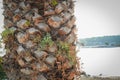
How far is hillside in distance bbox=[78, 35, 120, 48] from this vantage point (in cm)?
259

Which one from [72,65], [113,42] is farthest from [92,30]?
[72,65]

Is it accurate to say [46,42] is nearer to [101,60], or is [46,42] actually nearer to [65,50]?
[65,50]

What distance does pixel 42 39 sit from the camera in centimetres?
140

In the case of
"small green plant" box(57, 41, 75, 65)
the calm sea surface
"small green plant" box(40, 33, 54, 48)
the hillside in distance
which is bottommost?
the calm sea surface

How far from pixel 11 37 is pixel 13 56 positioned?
0.30 ft

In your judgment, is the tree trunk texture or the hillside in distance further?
the hillside in distance

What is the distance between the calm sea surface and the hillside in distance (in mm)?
34

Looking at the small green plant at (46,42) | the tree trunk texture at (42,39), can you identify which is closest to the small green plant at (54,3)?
the tree trunk texture at (42,39)

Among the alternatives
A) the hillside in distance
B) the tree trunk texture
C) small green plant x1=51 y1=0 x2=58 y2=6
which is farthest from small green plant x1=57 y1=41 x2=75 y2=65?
the hillside in distance

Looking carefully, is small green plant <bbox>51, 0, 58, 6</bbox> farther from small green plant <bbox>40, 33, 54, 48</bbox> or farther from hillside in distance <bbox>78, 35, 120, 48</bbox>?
hillside in distance <bbox>78, 35, 120, 48</bbox>

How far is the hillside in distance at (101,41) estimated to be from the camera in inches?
102

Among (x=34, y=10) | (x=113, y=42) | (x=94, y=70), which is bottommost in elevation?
(x=94, y=70)

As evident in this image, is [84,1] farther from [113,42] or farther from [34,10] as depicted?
[34,10]

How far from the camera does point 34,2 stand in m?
1.42
